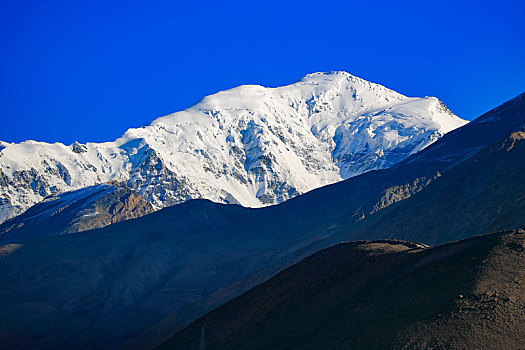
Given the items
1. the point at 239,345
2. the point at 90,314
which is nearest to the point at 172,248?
the point at 90,314

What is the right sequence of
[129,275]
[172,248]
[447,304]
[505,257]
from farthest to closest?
[172,248] → [129,275] → [505,257] → [447,304]

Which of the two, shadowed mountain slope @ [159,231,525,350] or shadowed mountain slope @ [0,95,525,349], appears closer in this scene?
shadowed mountain slope @ [159,231,525,350]

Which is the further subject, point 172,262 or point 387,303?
point 172,262

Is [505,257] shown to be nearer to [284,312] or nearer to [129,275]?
[284,312]

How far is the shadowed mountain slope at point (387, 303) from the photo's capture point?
38.8 metres

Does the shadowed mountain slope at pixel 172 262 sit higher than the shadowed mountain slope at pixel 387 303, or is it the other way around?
the shadowed mountain slope at pixel 172 262

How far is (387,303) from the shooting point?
46812mm

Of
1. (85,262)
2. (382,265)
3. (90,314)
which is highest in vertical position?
(85,262)

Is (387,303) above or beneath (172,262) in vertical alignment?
beneath

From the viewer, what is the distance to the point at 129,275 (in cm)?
16962

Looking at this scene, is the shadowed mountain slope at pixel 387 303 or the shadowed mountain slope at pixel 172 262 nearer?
the shadowed mountain slope at pixel 387 303

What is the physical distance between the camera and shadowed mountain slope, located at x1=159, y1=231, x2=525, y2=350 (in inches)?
1529

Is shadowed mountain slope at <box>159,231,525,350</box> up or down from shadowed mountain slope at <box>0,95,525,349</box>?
down

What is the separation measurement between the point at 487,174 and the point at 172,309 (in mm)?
66649
